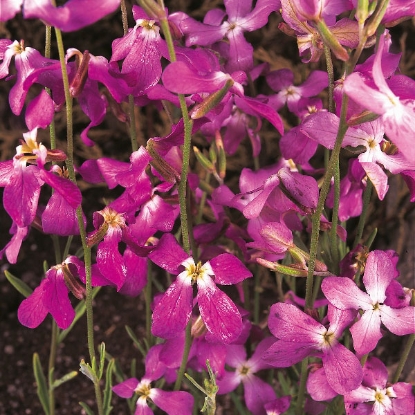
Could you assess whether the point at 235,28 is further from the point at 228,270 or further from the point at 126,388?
the point at 126,388

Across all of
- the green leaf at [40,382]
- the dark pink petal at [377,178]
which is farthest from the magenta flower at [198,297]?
the green leaf at [40,382]

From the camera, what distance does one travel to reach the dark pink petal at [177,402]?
3.18ft

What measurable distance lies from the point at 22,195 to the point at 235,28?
40 cm

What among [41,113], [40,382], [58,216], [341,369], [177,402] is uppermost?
[41,113]

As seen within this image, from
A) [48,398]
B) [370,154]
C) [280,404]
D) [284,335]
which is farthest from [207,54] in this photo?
[48,398]

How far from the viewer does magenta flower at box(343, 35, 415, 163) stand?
630 mm

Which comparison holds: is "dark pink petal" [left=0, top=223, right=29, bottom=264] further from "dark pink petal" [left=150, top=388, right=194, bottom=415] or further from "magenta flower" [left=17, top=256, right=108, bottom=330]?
"dark pink petal" [left=150, top=388, right=194, bottom=415]

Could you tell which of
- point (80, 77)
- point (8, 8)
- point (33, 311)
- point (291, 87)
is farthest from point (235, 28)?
point (33, 311)

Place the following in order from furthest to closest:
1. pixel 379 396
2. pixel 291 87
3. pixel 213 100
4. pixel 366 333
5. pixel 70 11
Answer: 1. pixel 291 87
2. pixel 379 396
3. pixel 366 333
4. pixel 213 100
5. pixel 70 11

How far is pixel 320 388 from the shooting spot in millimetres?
886

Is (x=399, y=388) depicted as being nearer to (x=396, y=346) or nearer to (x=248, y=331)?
(x=248, y=331)

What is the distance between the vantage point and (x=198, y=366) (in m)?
1.03

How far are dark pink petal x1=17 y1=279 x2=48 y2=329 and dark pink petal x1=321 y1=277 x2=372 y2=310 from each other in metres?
0.37

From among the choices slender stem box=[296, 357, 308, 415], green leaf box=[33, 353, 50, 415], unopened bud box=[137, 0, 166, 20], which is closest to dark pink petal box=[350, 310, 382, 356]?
slender stem box=[296, 357, 308, 415]
